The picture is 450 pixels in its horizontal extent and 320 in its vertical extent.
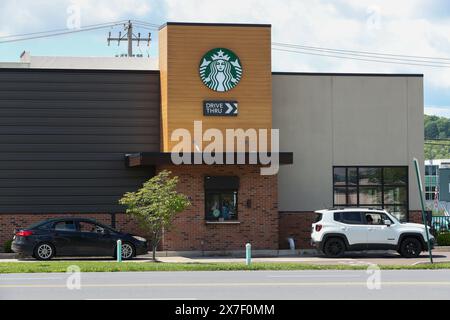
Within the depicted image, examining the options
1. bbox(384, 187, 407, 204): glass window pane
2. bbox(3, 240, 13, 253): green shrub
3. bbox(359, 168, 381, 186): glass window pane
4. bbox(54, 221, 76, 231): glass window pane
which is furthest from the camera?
bbox(384, 187, 407, 204): glass window pane

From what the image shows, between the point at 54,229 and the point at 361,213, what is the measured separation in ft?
34.2

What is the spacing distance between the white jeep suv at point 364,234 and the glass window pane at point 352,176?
16.9ft

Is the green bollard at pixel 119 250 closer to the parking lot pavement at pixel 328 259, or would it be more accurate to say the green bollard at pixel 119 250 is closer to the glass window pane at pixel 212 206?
the parking lot pavement at pixel 328 259

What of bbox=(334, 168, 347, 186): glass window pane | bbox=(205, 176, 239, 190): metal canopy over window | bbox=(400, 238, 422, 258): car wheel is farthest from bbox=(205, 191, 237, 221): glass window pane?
bbox=(400, 238, 422, 258): car wheel

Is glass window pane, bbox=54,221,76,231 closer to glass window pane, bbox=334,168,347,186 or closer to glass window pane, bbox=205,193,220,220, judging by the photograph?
glass window pane, bbox=205,193,220,220

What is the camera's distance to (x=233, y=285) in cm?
1955

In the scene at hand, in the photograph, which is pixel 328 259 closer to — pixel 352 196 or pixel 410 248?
pixel 410 248

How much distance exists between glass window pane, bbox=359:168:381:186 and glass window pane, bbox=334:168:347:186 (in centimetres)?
64

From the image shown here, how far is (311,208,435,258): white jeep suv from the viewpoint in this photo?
103 feet

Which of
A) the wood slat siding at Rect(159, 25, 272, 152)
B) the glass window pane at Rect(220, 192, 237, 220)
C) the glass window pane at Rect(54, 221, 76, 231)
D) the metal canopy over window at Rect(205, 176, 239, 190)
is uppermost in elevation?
the wood slat siding at Rect(159, 25, 272, 152)

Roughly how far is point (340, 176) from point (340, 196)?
0.82 m

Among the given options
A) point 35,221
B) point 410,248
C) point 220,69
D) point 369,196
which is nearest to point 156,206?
point 35,221

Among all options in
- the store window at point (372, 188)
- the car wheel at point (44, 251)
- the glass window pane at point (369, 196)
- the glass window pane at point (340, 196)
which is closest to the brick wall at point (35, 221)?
the car wheel at point (44, 251)

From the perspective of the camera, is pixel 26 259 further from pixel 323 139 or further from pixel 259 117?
pixel 323 139
